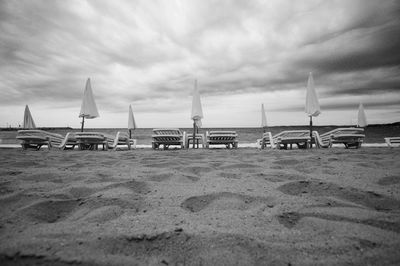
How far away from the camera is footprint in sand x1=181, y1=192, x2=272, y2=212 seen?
157cm

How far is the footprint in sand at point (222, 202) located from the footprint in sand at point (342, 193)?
480 mm

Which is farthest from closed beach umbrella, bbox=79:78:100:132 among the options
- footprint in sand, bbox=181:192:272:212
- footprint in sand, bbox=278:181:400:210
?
footprint in sand, bbox=278:181:400:210

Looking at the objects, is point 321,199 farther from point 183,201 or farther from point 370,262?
point 183,201

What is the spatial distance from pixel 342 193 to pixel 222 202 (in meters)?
1.18

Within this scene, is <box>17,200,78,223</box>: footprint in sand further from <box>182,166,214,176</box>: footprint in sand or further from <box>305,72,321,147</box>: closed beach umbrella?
<box>305,72,321,147</box>: closed beach umbrella

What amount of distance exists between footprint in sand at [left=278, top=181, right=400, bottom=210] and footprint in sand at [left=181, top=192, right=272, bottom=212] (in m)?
0.48

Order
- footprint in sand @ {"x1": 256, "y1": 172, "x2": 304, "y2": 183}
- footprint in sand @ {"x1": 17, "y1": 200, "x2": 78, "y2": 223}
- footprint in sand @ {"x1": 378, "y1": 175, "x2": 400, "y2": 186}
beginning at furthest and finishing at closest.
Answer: footprint in sand @ {"x1": 256, "y1": 172, "x2": 304, "y2": 183}, footprint in sand @ {"x1": 378, "y1": 175, "x2": 400, "y2": 186}, footprint in sand @ {"x1": 17, "y1": 200, "x2": 78, "y2": 223}

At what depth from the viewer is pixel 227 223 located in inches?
50.2

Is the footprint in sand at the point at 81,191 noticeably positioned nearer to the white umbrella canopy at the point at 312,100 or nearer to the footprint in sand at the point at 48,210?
the footprint in sand at the point at 48,210

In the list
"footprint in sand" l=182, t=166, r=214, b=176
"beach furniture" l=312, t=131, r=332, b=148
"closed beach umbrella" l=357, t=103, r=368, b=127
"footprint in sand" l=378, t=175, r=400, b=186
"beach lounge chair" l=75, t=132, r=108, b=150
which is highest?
"closed beach umbrella" l=357, t=103, r=368, b=127

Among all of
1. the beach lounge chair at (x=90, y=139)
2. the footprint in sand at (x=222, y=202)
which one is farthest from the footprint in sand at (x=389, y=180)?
the beach lounge chair at (x=90, y=139)

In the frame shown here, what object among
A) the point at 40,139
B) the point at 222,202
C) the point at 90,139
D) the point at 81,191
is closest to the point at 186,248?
the point at 222,202

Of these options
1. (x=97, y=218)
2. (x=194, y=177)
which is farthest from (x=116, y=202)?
(x=194, y=177)

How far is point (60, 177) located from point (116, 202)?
143 cm
